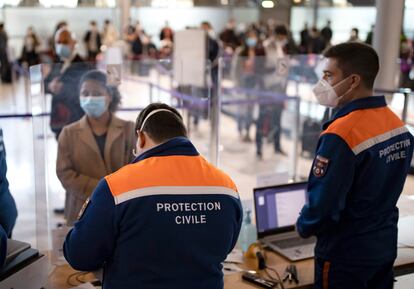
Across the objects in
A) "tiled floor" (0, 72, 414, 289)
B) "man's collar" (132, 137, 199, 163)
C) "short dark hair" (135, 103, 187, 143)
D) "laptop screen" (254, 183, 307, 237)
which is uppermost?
"short dark hair" (135, 103, 187, 143)

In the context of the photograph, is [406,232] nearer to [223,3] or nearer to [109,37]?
[109,37]

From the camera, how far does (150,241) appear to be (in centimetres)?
158

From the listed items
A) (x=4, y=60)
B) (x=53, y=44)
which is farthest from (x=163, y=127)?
(x=4, y=60)

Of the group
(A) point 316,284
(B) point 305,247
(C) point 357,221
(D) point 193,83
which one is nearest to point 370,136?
(C) point 357,221

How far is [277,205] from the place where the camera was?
9.47ft

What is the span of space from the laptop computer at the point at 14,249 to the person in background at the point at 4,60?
36.2ft

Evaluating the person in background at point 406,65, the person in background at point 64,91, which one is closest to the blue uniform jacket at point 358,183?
the person in background at point 64,91

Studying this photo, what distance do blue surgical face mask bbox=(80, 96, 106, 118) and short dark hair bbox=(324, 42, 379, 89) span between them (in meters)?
1.49

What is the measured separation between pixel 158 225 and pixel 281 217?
144 centimetres

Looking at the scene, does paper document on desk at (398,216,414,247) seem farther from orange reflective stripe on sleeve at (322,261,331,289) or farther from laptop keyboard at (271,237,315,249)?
orange reflective stripe on sleeve at (322,261,331,289)

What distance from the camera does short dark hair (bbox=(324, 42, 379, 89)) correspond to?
2209mm

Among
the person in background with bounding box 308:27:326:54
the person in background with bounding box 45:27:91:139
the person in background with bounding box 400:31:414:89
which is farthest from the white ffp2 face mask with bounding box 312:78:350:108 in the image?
the person in background with bounding box 308:27:326:54

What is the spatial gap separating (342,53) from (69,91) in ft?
7.35

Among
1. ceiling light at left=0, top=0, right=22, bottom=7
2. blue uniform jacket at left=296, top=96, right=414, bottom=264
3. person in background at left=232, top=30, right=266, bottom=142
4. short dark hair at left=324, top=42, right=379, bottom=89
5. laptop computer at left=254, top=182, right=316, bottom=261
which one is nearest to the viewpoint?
blue uniform jacket at left=296, top=96, right=414, bottom=264
